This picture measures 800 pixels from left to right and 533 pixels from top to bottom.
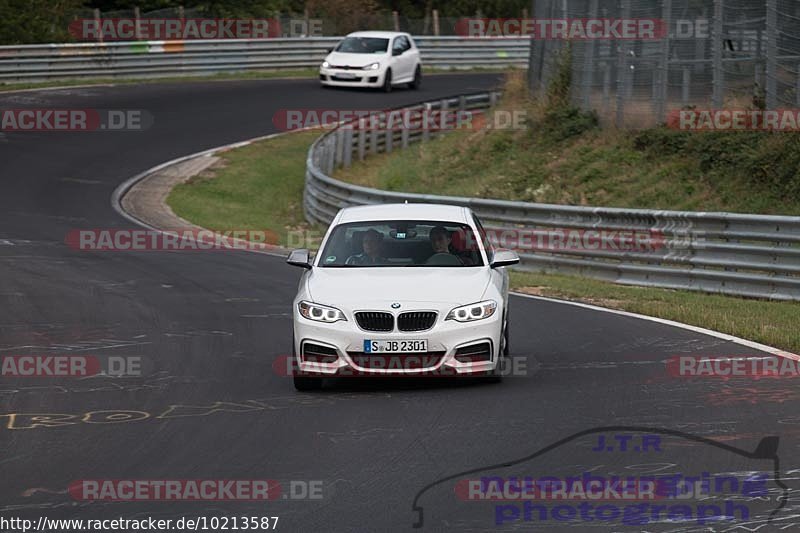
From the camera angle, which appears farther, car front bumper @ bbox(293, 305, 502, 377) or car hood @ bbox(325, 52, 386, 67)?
car hood @ bbox(325, 52, 386, 67)

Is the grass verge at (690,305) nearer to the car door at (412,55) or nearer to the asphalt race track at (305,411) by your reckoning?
the asphalt race track at (305,411)

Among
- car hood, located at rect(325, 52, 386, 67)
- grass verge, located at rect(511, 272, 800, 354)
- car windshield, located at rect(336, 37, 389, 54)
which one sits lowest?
grass verge, located at rect(511, 272, 800, 354)

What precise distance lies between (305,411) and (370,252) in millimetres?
2238

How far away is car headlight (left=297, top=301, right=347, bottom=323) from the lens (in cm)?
1095

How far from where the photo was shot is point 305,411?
1023cm

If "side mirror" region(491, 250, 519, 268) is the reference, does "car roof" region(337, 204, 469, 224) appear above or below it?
above

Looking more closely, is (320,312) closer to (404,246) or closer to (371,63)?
(404,246)

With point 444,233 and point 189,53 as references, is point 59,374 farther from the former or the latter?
point 189,53

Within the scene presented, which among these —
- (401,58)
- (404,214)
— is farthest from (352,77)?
(404,214)

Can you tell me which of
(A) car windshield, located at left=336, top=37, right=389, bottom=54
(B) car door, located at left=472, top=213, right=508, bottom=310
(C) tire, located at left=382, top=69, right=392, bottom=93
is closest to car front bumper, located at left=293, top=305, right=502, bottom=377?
(B) car door, located at left=472, top=213, right=508, bottom=310

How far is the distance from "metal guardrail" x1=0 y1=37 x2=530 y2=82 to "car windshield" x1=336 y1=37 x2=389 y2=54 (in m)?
4.95

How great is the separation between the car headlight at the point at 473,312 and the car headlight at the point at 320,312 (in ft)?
2.94

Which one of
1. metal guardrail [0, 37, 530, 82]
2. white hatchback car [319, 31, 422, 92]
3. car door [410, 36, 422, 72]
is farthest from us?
car door [410, 36, 422, 72]

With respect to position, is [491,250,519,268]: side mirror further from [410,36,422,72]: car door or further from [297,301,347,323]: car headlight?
[410,36,422,72]: car door
